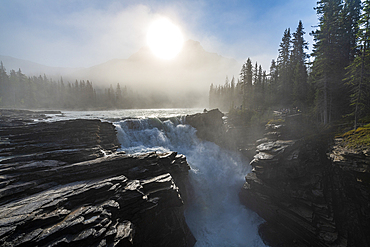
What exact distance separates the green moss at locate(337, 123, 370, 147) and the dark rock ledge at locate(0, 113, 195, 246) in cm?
1819

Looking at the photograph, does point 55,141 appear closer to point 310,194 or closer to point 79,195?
point 79,195

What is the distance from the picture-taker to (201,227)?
1661cm

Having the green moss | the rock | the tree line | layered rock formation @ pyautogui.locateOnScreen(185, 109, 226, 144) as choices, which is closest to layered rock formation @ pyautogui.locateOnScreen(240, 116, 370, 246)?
the green moss

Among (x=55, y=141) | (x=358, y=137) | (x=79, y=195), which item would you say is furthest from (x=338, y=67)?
(x=55, y=141)

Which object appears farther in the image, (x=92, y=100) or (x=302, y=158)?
(x=92, y=100)

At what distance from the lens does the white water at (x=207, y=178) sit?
1615 centimetres

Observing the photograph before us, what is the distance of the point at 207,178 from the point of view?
22250mm

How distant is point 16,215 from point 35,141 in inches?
462

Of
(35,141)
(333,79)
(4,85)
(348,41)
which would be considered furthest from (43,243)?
(4,85)

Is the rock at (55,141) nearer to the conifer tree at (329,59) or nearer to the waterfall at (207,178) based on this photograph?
the waterfall at (207,178)

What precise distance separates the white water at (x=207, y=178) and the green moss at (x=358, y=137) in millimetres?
12961

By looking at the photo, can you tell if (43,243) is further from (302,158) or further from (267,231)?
(302,158)

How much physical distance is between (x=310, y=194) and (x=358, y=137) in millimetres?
7895

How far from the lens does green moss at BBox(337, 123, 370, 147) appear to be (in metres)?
14.1
